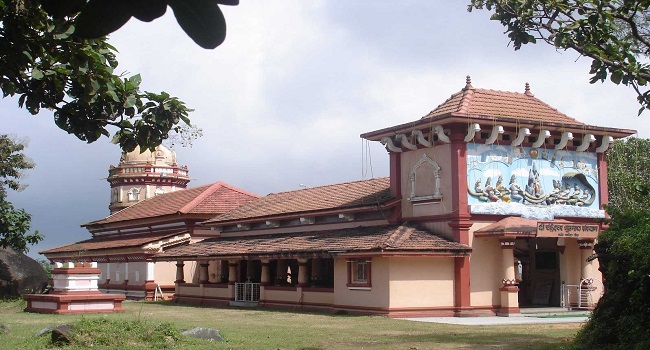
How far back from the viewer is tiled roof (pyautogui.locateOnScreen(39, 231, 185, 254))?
1385 inches

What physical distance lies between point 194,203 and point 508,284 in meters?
18.1

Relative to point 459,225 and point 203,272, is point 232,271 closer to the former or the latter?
point 203,272

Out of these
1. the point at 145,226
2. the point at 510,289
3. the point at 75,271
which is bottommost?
the point at 510,289

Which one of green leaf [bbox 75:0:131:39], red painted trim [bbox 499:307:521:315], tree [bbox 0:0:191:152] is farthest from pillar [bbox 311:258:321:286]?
green leaf [bbox 75:0:131:39]

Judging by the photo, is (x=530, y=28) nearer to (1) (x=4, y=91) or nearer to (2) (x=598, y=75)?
(2) (x=598, y=75)

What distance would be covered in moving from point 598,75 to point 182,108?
208 inches

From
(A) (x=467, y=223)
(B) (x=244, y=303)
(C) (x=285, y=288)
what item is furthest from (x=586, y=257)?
(B) (x=244, y=303)

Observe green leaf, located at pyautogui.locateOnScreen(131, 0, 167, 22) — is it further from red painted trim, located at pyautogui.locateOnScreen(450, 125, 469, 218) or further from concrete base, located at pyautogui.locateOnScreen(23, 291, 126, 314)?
concrete base, located at pyautogui.locateOnScreen(23, 291, 126, 314)

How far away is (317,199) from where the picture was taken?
1137 inches

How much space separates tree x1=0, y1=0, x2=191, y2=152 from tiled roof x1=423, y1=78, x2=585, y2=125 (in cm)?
1503

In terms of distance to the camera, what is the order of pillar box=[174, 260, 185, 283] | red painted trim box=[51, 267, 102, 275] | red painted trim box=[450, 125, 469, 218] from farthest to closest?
pillar box=[174, 260, 185, 283], red painted trim box=[51, 267, 102, 275], red painted trim box=[450, 125, 469, 218]

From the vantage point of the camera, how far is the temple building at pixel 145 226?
34250 millimetres

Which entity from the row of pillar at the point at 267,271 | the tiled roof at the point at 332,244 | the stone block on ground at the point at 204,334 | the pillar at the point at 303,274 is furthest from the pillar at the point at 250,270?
the stone block on ground at the point at 204,334

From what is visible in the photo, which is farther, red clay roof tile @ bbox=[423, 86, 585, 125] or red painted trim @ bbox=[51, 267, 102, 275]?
red clay roof tile @ bbox=[423, 86, 585, 125]
